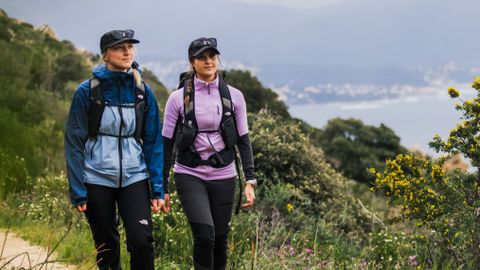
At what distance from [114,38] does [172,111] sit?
682 mm

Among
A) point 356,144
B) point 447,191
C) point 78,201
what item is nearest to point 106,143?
point 78,201

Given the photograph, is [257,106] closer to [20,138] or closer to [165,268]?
[20,138]

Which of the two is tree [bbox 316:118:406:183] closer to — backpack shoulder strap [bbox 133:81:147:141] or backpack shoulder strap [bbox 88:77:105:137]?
backpack shoulder strap [bbox 133:81:147:141]

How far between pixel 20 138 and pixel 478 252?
9246 mm

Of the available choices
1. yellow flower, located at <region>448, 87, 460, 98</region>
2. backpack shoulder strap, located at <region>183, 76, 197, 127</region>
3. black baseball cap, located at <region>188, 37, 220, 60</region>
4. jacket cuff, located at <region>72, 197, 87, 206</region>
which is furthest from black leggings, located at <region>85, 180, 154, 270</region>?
yellow flower, located at <region>448, 87, 460, 98</region>

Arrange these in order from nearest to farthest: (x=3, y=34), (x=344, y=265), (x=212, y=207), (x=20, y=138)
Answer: (x=212, y=207), (x=344, y=265), (x=20, y=138), (x=3, y=34)

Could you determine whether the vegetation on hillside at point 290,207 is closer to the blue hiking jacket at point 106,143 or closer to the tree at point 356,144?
the blue hiking jacket at point 106,143

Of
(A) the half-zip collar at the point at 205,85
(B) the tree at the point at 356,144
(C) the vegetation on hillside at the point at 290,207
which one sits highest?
(A) the half-zip collar at the point at 205,85

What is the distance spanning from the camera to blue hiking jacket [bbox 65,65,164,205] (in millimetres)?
3592

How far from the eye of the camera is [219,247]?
4258 mm

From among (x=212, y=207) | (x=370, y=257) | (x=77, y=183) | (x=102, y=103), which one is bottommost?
(x=370, y=257)

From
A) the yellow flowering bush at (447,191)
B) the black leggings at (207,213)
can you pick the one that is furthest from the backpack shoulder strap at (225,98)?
the yellow flowering bush at (447,191)

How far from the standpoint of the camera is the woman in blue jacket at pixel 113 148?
11.9 feet

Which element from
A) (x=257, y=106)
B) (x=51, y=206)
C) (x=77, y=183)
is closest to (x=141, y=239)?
(x=77, y=183)
